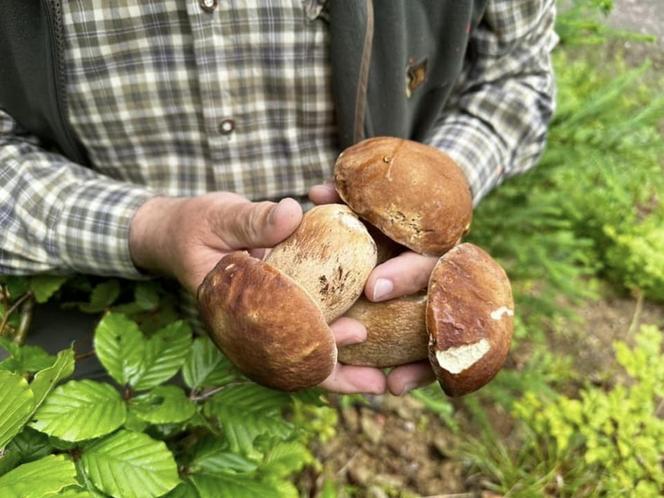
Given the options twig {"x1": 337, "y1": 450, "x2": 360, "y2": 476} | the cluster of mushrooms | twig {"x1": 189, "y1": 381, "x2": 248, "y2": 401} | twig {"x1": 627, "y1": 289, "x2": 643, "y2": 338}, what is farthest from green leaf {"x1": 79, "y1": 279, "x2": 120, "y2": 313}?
twig {"x1": 627, "y1": 289, "x2": 643, "y2": 338}

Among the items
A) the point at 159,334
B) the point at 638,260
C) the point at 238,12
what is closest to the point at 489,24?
the point at 238,12

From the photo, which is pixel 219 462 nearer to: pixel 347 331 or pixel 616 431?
pixel 347 331

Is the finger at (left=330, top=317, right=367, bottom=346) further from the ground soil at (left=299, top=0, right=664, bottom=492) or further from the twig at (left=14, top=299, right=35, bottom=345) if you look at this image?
the ground soil at (left=299, top=0, right=664, bottom=492)

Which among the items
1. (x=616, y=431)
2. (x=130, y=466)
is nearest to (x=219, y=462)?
(x=130, y=466)

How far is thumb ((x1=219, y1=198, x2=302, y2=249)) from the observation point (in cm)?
94

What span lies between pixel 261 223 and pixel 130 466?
428 millimetres

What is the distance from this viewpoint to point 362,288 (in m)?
1.00

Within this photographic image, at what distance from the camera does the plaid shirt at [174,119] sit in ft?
3.75

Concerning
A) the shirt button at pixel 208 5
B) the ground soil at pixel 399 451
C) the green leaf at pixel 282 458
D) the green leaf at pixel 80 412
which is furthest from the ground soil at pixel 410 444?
the shirt button at pixel 208 5

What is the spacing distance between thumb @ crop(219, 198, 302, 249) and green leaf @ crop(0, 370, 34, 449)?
415 millimetres

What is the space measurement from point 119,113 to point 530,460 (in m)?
1.74

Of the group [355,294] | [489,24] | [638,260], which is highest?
[489,24]

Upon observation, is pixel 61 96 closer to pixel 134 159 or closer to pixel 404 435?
pixel 134 159

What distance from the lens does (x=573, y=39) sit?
6.52 ft
